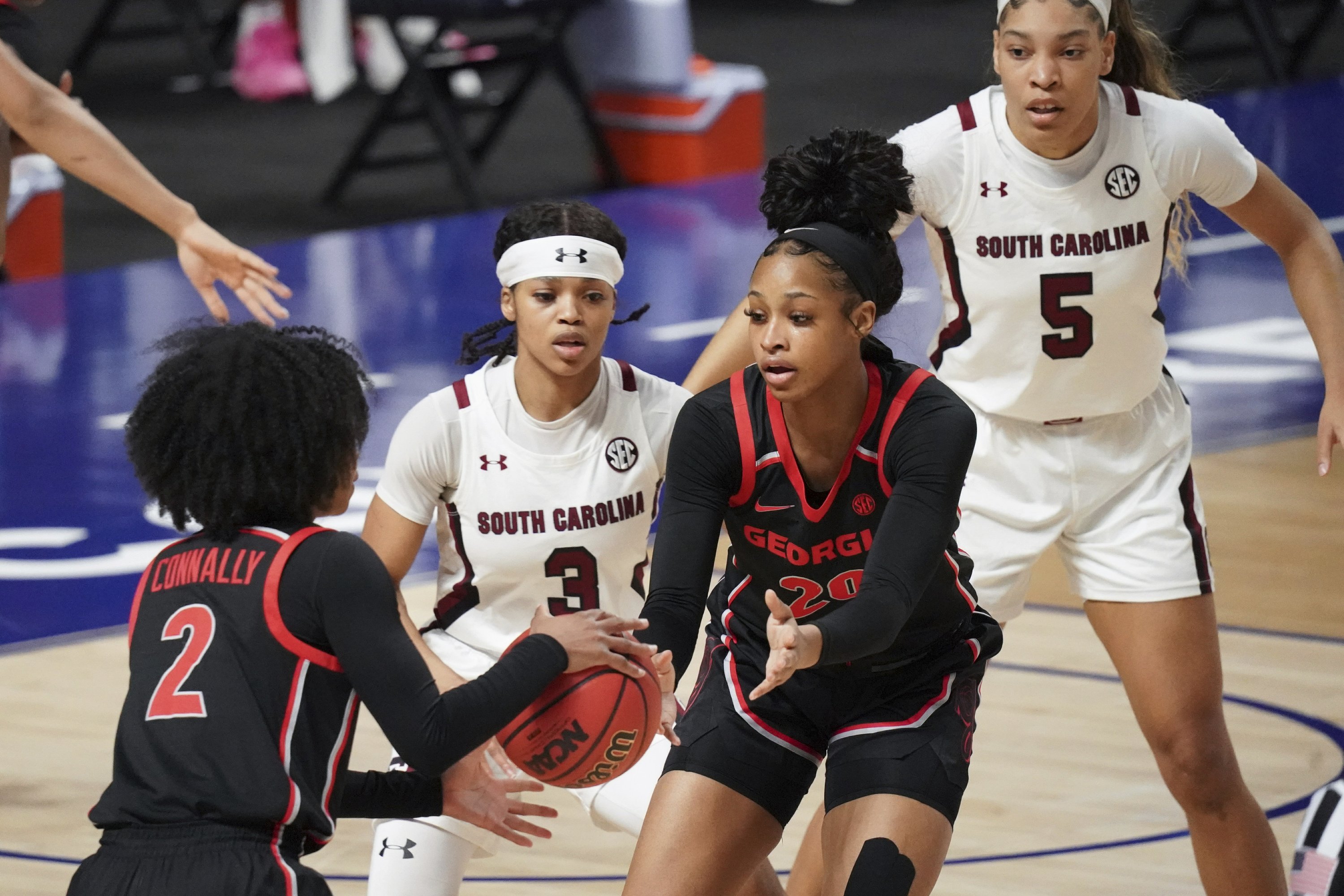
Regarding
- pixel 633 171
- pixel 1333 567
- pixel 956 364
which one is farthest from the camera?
pixel 633 171

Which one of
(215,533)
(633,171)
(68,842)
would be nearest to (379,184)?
(633,171)

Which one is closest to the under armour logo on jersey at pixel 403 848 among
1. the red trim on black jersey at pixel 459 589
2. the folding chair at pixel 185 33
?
the red trim on black jersey at pixel 459 589

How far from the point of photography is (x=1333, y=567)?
23.1 ft

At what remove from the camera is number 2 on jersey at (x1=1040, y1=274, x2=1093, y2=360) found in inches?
171

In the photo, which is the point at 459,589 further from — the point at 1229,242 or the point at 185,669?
the point at 1229,242

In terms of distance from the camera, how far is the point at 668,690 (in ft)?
11.8

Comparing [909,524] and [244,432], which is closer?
[244,432]

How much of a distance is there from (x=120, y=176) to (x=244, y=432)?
6.13 feet

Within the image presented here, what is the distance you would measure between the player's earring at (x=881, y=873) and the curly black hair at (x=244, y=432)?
3.45 feet

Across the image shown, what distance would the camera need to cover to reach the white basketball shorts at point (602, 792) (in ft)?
13.3

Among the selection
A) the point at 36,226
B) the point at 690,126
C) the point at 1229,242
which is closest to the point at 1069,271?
the point at 1229,242

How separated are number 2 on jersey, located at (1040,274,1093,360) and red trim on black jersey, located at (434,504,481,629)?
4.12ft

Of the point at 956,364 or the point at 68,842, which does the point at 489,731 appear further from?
the point at 68,842

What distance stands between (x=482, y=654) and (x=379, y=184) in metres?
10.2
